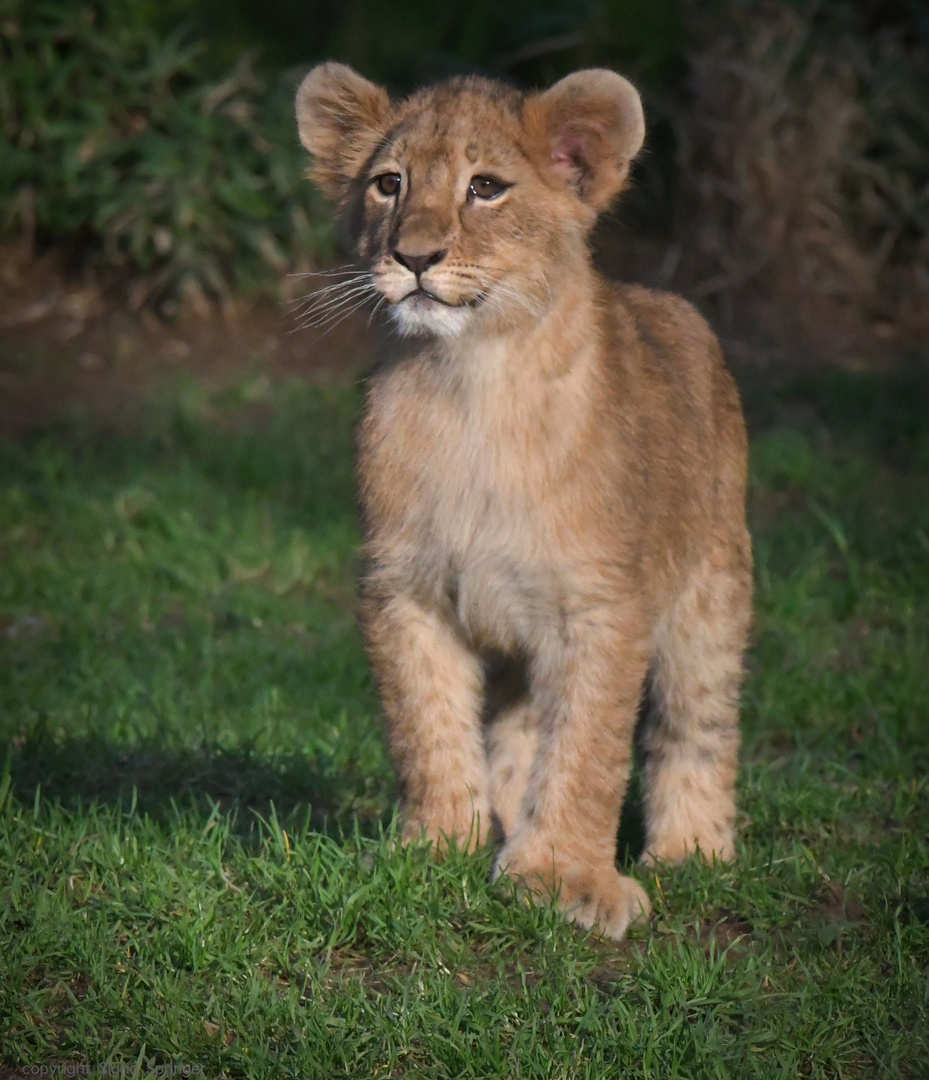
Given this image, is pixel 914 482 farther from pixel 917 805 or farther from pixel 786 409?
pixel 917 805

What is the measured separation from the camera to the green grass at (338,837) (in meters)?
3.48

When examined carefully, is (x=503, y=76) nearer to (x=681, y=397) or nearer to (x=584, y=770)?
(x=681, y=397)

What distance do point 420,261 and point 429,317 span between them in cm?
13

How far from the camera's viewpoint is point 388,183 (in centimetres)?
417

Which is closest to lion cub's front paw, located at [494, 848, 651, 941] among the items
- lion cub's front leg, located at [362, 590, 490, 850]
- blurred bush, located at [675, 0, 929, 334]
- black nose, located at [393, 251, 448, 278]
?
lion cub's front leg, located at [362, 590, 490, 850]

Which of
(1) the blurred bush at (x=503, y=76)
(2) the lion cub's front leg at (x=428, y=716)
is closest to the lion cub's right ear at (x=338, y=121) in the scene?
(2) the lion cub's front leg at (x=428, y=716)

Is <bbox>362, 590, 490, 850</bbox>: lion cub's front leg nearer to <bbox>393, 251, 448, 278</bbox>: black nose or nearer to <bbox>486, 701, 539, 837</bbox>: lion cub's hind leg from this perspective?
<bbox>486, 701, 539, 837</bbox>: lion cub's hind leg

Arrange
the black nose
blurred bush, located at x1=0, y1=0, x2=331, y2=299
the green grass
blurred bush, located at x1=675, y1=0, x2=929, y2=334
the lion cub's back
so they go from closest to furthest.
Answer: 1. the green grass
2. the black nose
3. the lion cub's back
4. blurred bush, located at x1=675, y1=0, x2=929, y2=334
5. blurred bush, located at x1=0, y1=0, x2=331, y2=299

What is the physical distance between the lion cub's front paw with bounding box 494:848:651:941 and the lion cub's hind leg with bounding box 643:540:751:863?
53 centimetres

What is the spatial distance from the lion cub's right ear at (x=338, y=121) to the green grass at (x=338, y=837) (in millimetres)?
1715

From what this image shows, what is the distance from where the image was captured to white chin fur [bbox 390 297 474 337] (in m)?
3.91

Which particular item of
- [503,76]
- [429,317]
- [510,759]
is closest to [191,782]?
[510,759]

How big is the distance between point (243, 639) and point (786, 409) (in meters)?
3.86

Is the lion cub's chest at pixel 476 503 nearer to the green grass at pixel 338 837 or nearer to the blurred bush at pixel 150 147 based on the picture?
the green grass at pixel 338 837
